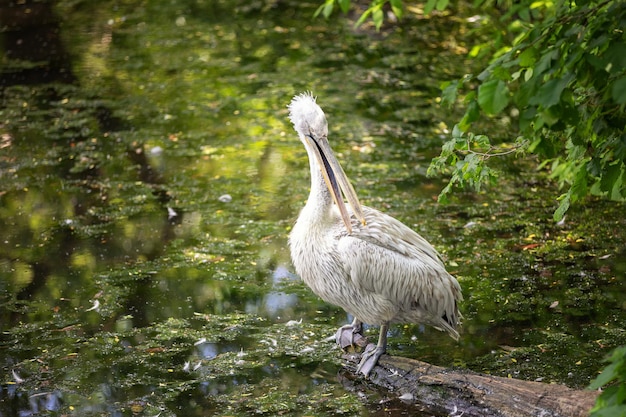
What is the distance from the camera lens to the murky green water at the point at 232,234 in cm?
478

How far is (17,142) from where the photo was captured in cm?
830

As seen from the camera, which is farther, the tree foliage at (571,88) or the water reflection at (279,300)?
the water reflection at (279,300)

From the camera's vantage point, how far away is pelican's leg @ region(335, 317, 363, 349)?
485 cm

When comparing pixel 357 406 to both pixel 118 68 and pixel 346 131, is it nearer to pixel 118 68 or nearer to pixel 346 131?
pixel 346 131

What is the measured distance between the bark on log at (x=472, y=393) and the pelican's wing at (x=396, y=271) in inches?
12.8

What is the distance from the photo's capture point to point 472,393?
417 centimetres

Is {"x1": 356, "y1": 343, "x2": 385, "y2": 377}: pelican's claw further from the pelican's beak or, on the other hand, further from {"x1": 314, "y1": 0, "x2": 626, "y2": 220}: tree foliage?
{"x1": 314, "y1": 0, "x2": 626, "y2": 220}: tree foliage

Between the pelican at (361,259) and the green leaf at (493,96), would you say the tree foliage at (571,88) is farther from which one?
the pelican at (361,259)

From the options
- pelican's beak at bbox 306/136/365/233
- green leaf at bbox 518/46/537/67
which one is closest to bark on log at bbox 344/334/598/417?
pelican's beak at bbox 306/136/365/233

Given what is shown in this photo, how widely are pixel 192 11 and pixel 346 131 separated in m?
5.06

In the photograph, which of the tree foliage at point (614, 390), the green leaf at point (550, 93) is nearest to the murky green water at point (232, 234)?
the tree foliage at point (614, 390)

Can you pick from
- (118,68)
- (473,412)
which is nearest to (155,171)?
(118,68)

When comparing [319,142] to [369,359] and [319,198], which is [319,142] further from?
[369,359]

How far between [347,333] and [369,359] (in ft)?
0.95
